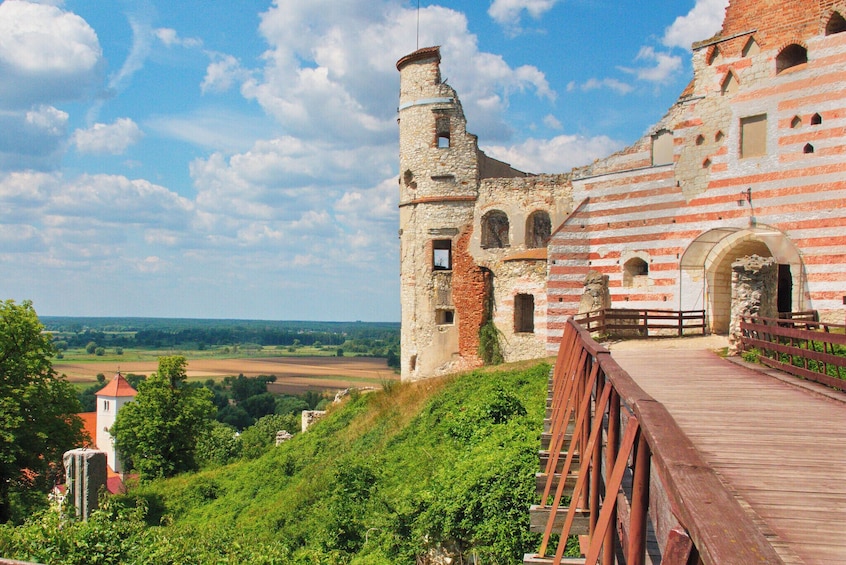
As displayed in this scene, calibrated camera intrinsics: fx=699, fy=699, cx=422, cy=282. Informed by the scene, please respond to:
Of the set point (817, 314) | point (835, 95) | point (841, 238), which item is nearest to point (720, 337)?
point (817, 314)

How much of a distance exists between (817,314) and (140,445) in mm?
26874

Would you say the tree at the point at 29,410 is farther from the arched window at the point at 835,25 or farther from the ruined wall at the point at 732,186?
the arched window at the point at 835,25

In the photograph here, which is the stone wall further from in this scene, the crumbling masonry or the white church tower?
the white church tower

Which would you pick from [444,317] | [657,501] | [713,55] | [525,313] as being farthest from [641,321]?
[657,501]

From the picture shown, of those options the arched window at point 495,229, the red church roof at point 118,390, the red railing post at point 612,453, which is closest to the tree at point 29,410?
the arched window at point 495,229

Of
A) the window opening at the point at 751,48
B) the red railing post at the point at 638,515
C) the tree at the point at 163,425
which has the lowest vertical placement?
the tree at the point at 163,425

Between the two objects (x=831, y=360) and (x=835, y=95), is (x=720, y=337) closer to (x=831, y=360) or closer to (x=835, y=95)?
(x=835, y=95)

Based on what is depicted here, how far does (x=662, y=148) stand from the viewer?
21.9 metres

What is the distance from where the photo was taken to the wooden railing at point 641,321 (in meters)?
19.2

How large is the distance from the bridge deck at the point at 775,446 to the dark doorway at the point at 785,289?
1043 centimetres

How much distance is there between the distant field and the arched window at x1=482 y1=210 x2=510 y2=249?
68.7 meters

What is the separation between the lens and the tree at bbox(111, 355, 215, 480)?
3097 cm

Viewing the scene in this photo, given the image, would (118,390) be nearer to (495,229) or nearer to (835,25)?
(495,229)

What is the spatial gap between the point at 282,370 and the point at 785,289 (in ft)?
381
